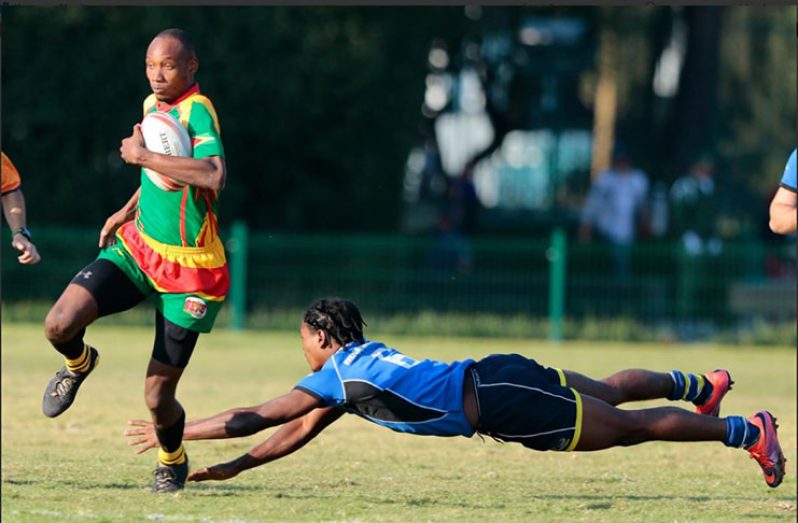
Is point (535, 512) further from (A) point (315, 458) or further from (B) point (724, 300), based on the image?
(B) point (724, 300)

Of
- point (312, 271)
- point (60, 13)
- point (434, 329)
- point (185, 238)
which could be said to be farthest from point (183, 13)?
point (185, 238)

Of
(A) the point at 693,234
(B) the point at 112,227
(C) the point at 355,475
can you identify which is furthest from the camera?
(A) the point at 693,234

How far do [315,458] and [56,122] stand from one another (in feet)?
48.6

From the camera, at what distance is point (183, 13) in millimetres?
24125

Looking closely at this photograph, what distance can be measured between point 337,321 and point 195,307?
0.85 m

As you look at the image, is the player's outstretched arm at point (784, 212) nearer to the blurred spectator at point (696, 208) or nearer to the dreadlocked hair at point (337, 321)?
the dreadlocked hair at point (337, 321)

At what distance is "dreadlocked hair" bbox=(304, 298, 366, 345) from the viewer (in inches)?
325

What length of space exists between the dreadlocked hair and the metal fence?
46.4 ft

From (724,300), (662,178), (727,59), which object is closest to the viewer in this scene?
(724,300)

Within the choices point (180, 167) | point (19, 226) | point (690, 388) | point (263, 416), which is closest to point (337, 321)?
point (263, 416)

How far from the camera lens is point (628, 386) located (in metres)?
9.06

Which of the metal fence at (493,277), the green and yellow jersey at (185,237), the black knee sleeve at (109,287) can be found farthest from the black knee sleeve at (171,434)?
the metal fence at (493,277)

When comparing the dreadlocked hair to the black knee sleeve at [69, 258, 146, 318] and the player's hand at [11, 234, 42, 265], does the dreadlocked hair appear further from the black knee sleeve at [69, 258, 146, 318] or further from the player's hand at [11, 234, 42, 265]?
the player's hand at [11, 234, 42, 265]

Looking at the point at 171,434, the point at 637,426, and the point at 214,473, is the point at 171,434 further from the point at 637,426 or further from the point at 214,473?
the point at 637,426
